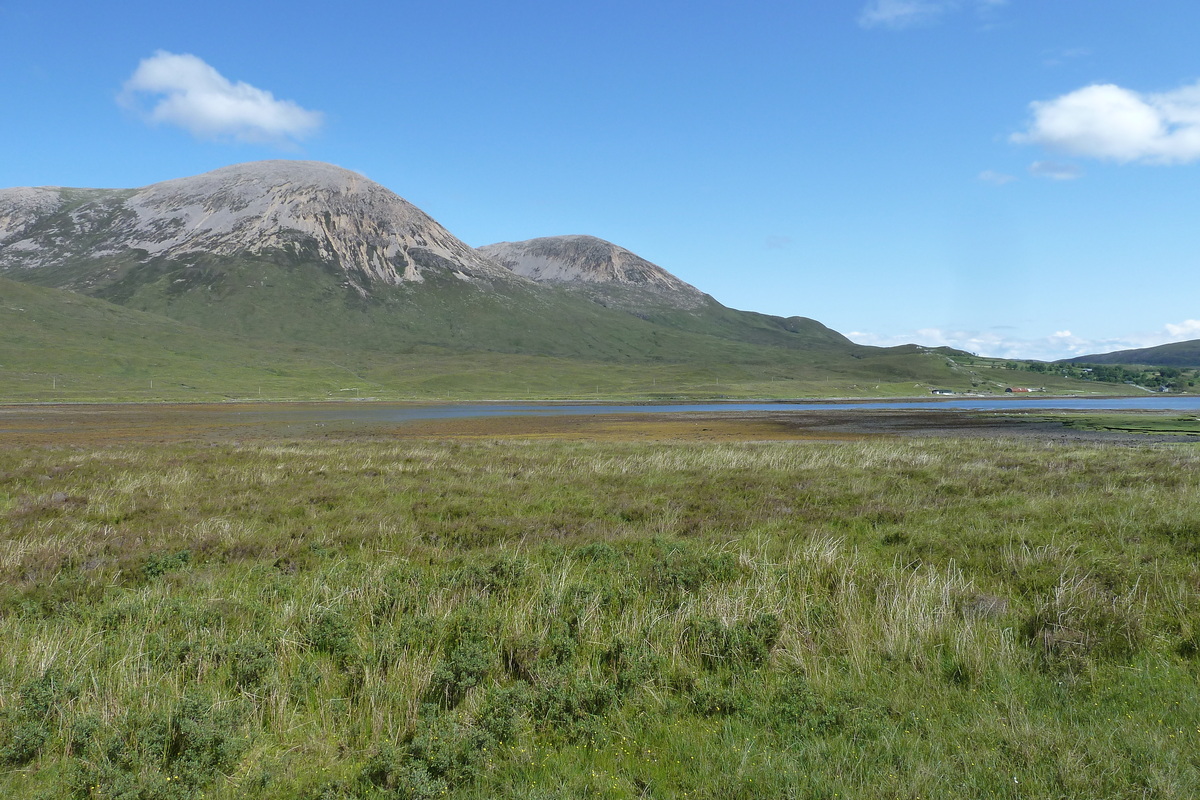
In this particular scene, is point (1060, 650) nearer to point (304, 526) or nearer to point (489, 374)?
point (304, 526)

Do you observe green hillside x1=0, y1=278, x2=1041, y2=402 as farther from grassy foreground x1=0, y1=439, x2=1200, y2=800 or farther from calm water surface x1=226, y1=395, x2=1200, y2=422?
grassy foreground x1=0, y1=439, x2=1200, y2=800

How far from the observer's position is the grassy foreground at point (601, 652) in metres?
5.85

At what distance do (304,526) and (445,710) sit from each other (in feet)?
30.4

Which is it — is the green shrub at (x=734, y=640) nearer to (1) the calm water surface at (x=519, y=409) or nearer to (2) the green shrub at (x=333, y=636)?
(2) the green shrub at (x=333, y=636)

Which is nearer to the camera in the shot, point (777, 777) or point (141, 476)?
point (777, 777)

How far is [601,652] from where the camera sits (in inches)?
329

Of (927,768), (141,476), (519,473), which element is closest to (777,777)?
(927,768)

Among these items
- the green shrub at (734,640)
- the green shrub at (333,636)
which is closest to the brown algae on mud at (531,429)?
the green shrub at (333,636)

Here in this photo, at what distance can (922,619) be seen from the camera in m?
8.66

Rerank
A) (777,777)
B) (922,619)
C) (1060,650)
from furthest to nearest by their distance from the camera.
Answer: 1. (922,619)
2. (1060,650)
3. (777,777)

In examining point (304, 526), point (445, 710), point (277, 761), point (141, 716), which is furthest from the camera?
point (304, 526)

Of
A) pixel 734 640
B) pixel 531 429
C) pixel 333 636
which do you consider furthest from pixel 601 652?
pixel 531 429

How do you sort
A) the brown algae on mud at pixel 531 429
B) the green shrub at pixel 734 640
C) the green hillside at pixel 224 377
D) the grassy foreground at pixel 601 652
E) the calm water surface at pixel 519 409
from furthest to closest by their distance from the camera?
the green hillside at pixel 224 377
the calm water surface at pixel 519 409
the brown algae on mud at pixel 531 429
the green shrub at pixel 734 640
the grassy foreground at pixel 601 652

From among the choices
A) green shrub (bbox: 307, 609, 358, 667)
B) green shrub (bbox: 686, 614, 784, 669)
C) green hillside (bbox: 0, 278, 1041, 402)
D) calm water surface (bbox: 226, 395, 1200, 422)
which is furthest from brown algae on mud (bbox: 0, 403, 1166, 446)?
green hillside (bbox: 0, 278, 1041, 402)
